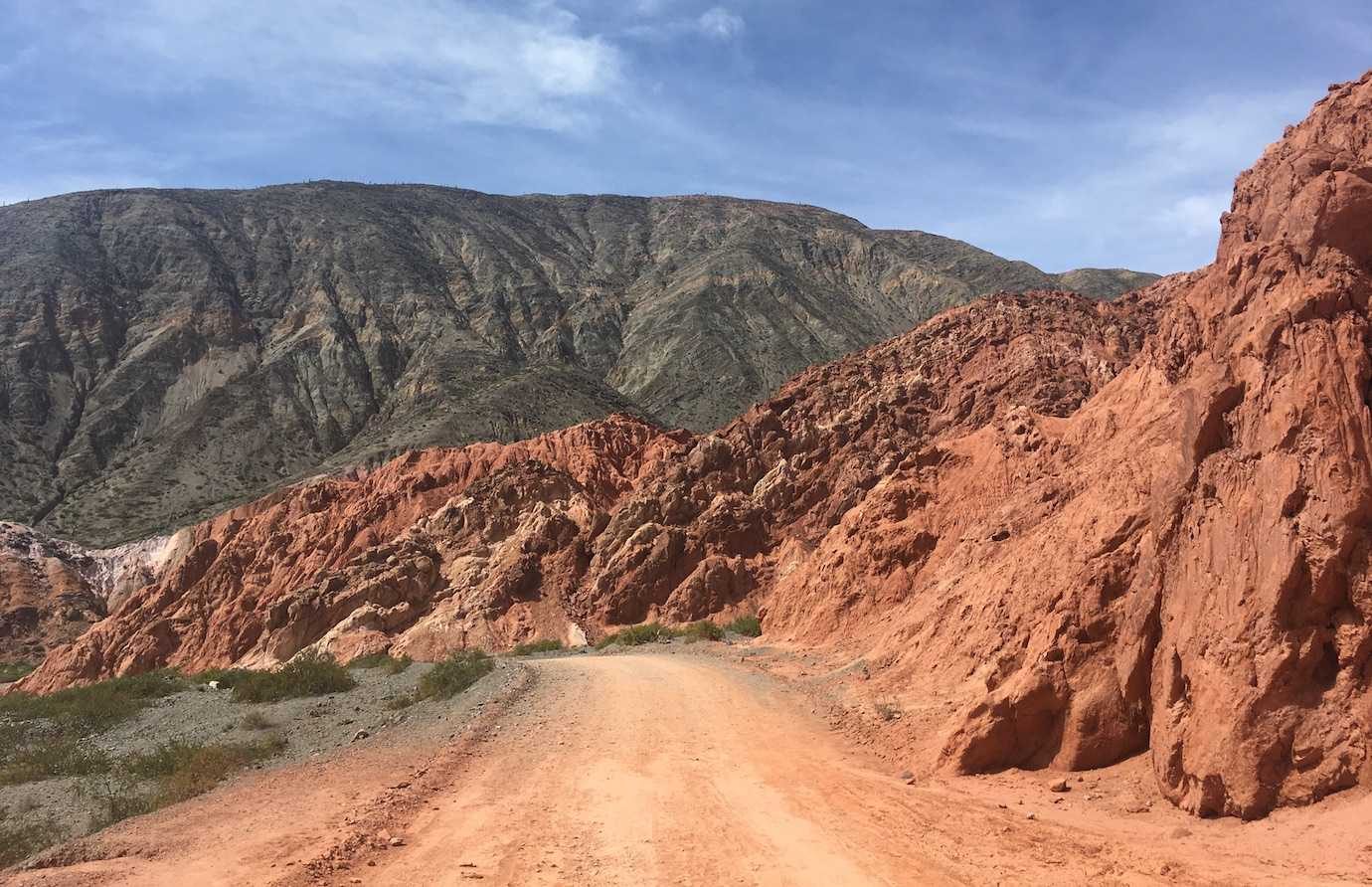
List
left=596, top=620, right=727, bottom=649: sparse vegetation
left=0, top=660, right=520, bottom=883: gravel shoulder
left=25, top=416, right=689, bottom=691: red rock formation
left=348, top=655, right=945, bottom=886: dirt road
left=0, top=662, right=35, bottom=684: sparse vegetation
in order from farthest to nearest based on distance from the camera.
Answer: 1. left=0, top=662, right=35, bottom=684: sparse vegetation
2. left=25, top=416, right=689, bottom=691: red rock formation
3. left=596, top=620, right=727, bottom=649: sparse vegetation
4. left=0, top=660, right=520, bottom=883: gravel shoulder
5. left=348, top=655, right=945, bottom=886: dirt road

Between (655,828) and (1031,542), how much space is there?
8768 millimetres

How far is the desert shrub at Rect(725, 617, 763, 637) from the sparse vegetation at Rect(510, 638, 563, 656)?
22.7ft

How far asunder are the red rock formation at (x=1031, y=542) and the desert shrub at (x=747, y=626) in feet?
6.35

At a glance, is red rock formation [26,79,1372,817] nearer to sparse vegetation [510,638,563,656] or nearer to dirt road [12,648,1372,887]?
dirt road [12,648,1372,887]

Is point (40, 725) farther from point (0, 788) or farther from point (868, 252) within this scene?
point (868, 252)

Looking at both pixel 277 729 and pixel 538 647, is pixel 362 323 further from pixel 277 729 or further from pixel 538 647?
pixel 277 729

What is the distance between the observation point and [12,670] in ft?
156

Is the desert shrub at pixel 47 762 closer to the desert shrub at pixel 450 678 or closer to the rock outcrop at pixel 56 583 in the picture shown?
the desert shrub at pixel 450 678

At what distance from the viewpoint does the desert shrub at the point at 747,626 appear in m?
31.6

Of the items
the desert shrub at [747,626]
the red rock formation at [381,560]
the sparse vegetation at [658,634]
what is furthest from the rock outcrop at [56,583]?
the desert shrub at [747,626]

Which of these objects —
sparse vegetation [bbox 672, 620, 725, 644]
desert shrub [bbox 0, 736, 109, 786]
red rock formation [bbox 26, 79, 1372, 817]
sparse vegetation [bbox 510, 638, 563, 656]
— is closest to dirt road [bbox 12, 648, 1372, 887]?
red rock formation [bbox 26, 79, 1372, 817]

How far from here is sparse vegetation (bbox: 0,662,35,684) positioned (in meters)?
45.5

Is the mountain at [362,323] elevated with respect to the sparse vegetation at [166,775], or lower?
elevated

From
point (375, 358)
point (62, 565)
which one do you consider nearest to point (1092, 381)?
point (62, 565)
